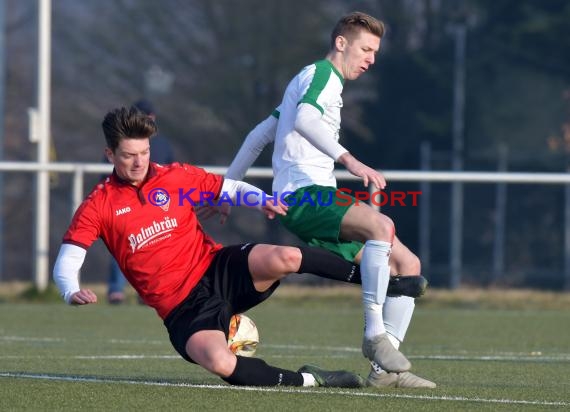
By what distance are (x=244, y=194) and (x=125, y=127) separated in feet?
2.19

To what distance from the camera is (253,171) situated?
12.7m

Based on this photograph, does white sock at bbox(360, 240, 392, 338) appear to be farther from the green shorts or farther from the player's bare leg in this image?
the green shorts

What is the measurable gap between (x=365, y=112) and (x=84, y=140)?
7463 mm

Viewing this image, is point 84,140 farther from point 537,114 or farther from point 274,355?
point 274,355

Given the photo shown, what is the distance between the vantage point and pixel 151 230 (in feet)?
20.5

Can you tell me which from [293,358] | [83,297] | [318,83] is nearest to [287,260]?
[318,83]

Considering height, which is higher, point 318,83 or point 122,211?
point 318,83

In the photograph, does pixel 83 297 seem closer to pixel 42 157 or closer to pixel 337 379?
pixel 337 379

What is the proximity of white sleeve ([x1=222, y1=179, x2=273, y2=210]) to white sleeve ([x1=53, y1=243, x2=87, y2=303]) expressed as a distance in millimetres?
798

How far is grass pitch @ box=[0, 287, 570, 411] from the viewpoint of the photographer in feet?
18.5

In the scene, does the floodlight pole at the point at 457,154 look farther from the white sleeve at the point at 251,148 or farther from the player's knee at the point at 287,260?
the player's knee at the point at 287,260

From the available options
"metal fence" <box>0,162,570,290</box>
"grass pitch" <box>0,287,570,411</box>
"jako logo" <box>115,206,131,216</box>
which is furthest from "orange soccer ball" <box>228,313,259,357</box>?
"metal fence" <box>0,162,570,290</box>

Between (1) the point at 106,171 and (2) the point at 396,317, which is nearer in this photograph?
(2) the point at 396,317

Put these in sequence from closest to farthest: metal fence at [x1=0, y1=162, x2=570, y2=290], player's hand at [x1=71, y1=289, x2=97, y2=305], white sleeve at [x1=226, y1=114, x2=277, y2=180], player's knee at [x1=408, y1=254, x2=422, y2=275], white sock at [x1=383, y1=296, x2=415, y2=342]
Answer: player's hand at [x1=71, y1=289, x2=97, y2=305]
white sock at [x1=383, y1=296, x2=415, y2=342]
player's knee at [x1=408, y1=254, x2=422, y2=275]
white sleeve at [x1=226, y1=114, x2=277, y2=180]
metal fence at [x1=0, y1=162, x2=570, y2=290]
